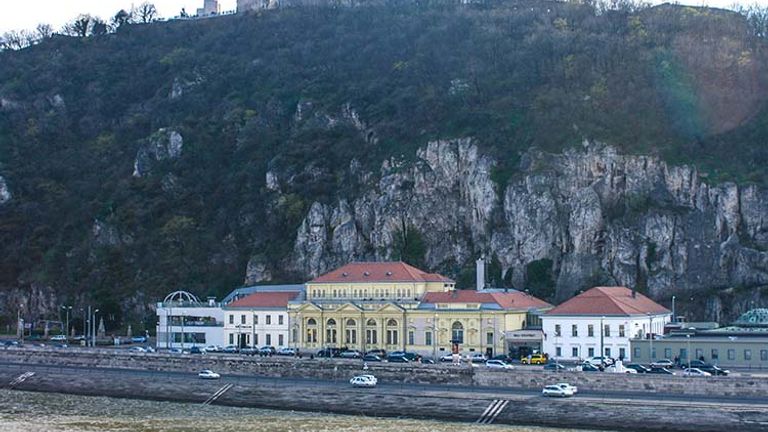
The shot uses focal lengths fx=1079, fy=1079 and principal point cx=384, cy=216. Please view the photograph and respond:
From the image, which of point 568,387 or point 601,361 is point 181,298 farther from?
point 568,387

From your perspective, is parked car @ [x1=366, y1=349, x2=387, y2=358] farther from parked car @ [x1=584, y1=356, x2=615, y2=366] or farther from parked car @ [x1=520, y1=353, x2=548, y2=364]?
parked car @ [x1=584, y1=356, x2=615, y2=366]

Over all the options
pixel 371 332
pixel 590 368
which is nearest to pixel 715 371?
pixel 590 368

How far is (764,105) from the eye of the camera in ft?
361

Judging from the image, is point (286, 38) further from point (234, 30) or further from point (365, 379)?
point (365, 379)

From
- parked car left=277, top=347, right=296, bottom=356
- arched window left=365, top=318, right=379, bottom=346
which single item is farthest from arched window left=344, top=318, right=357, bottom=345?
parked car left=277, top=347, right=296, bottom=356

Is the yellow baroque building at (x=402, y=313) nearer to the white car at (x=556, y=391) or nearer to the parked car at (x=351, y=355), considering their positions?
the parked car at (x=351, y=355)

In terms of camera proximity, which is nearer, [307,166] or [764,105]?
[764,105]

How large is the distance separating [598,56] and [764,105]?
64.4ft

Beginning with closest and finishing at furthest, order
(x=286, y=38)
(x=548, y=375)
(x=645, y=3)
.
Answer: (x=548, y=375)
(x=645, y=3)
(x=286, y=38)

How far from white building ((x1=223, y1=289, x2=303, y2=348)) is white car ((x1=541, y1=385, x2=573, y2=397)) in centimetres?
3369

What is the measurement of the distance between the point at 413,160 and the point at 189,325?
31.7 metres

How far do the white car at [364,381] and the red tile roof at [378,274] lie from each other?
20.9 metres

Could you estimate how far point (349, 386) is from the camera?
208 feet

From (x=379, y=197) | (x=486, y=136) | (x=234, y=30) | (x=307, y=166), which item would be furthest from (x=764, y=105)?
(x=234, y=30)
